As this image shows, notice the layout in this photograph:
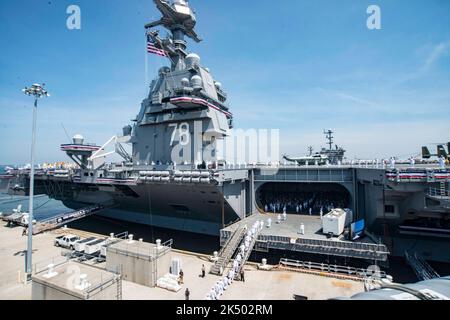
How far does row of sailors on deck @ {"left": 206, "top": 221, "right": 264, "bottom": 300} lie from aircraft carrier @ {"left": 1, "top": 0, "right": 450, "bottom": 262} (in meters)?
2.37

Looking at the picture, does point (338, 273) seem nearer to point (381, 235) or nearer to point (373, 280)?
point (373, 280)

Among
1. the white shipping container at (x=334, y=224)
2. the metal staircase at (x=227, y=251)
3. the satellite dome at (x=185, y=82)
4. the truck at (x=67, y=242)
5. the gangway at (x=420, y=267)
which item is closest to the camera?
the gangway at (x=420, y=267)

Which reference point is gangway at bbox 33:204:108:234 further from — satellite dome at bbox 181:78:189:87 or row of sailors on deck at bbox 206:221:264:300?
row of sailors on deck at bbox 206:221:264:300

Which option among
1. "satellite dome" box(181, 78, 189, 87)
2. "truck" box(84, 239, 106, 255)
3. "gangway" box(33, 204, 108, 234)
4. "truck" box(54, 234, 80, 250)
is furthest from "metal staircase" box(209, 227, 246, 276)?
"gangway" box(33, 204, 108, 234)

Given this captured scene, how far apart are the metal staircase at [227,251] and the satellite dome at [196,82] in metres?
14.1

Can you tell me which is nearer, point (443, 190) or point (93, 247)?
point (443, 190)

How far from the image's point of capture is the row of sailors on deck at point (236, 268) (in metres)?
12.4

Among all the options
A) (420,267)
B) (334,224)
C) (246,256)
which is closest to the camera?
(420,267)

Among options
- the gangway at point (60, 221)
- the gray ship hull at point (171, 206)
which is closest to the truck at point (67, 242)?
the gangway at point (60, 221)

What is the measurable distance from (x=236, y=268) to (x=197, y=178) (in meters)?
Result: 6.97

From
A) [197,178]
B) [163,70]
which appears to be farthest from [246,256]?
[163,70]

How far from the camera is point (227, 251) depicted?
16.9 meters

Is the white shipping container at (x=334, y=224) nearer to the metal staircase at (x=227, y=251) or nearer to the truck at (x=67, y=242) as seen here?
the metal staircase at (x=227, y=251)

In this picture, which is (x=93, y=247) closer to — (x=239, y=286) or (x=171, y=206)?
(x=171, y=206)
